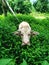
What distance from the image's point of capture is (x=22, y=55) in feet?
23.0

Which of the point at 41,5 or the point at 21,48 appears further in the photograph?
the point at 41,5

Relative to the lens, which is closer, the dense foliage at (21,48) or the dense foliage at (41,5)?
the dense foliage at (21,48)

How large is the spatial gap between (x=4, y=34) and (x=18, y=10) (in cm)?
1288

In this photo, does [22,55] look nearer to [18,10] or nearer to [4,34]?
[4,34]

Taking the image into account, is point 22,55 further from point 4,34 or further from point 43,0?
point 43,0

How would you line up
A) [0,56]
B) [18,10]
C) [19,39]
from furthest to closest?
[18,10]
[19,39]
[0,56]

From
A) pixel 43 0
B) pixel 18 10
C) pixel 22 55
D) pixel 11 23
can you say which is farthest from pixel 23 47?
pixel 18 10

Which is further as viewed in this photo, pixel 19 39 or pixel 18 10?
pixel 18 10

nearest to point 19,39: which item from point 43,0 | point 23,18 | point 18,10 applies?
point 23,18

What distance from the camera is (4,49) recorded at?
6965 mm

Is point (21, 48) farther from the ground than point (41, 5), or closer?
closer

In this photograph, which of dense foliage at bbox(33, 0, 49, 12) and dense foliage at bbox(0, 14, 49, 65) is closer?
dense foliage at bbox(0, 14, 49, 65)

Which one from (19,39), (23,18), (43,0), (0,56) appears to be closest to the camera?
(0,56)

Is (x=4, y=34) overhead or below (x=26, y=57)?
overhead
